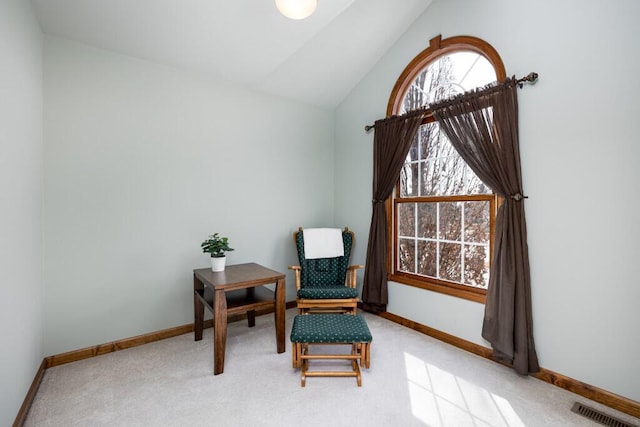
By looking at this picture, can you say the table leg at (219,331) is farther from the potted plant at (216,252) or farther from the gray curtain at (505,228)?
the gray curtain at (505,228)

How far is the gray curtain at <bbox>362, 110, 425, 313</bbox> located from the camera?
3119 mm

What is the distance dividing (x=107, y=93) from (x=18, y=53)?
774mm

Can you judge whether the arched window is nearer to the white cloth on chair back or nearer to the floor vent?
the white cloth on chair back

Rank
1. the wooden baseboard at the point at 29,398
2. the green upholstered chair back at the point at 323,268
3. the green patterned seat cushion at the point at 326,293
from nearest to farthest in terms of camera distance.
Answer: the wooden baseboard at the point at 29,398 → the green patterned seat cushion at the point at 326,293 → the green upholstered chair back at the point at 323,268

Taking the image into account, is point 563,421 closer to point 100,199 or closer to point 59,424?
point 59,424

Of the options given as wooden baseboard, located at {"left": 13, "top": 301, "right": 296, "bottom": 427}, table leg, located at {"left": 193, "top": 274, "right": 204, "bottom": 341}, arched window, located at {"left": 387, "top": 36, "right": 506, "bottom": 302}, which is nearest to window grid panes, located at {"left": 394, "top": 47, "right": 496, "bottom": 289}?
arched window, located at {"left": 387, "top": 36, "right": 506, "bottom": 302}

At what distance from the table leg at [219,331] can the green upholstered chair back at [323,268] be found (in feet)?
3.63

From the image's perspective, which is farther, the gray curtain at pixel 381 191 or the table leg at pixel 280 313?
the gray curtain at pixel 381 191

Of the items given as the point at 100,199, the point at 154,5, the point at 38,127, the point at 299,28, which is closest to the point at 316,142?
the point at 299,28

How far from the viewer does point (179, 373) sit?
2.21 meters

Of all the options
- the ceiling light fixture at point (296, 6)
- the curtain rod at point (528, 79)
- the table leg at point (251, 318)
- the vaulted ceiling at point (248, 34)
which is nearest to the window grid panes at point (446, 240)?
the curtain rod at point (528, 79)

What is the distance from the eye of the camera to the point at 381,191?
329cm

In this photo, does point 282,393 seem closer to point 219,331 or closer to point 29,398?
point 219,331

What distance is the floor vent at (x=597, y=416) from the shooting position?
66.1 inches
